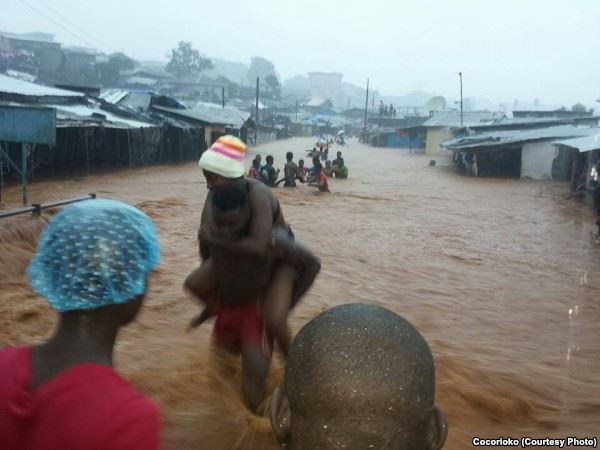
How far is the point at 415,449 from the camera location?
4.85 feet

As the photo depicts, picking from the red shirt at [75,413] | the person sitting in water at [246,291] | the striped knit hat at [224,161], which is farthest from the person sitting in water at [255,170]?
the red shirt at [75,413]

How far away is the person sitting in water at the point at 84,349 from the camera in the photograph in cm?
123

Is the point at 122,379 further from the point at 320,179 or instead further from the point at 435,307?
the point at 320,179

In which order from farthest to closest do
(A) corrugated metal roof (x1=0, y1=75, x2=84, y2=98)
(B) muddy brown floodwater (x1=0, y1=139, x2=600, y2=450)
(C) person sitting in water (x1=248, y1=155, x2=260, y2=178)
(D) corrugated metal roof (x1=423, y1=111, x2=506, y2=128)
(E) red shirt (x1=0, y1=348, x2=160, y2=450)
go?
(D) corrugated metal roof (x1=423, y1=111, x2=506, y2=128), (C) person sitting in water (x1=248, y1=155, x2=260, y2=178), (A) corrugated metal roof (x1=0, y1=75, x2=84, y2=98), (B) muddy brown floodwater (x1=0, y1=139, x2=600, y2=450), (E) red shirt (x1=0, y1=348, x2=160, y2=450)

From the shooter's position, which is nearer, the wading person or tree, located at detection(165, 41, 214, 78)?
the wading person

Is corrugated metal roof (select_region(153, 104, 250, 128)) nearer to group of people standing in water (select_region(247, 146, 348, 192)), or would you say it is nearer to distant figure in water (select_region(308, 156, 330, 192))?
group of people standing in water (select_region(247, 146, 348, 192))

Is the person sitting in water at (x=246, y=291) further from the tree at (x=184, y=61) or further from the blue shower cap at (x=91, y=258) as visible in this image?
the tree at (x=184, y=61)

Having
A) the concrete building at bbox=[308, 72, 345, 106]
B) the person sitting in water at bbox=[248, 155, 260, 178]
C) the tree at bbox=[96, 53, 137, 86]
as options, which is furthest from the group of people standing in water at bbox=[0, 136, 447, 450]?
the concrete building at bbox=[308, 72, 345, 106]

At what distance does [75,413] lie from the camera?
123cm

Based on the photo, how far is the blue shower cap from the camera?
→ 4.38ft

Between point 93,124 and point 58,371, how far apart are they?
1931 centimetres

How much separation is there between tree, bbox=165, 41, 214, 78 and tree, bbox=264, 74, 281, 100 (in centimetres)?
1271

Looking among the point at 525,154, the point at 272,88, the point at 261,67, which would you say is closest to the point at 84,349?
the point at 525,154

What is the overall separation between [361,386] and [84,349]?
64 centimetres
